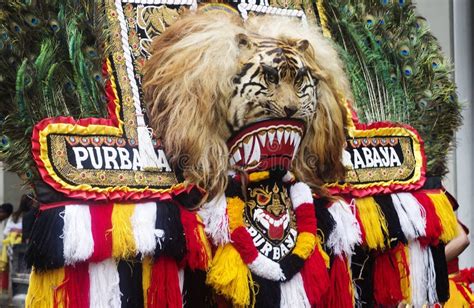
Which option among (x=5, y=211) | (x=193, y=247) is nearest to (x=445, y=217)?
(x=193, y=247)

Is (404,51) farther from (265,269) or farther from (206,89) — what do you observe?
(265,269)

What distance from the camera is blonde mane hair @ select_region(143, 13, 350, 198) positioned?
8.37 feet

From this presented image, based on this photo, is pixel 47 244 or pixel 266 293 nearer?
pixel 47 244

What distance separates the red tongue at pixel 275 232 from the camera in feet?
8.63

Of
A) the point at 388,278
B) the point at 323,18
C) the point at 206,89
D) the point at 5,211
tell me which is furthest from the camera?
the point at 5,211

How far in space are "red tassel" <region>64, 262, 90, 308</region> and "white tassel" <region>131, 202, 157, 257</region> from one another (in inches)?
7.2

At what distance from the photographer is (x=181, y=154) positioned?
2590 millimetres

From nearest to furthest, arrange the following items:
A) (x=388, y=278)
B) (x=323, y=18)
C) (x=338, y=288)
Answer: (x=338, y=288) → (x=388, y=278) → (x=323, y=18)

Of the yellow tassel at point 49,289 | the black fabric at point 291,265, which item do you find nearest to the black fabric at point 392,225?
the black fabric at point 291,265

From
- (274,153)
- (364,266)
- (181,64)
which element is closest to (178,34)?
(181,64)

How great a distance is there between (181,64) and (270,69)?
1.00 ft

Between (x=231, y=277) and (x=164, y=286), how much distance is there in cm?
22

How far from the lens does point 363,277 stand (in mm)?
3107

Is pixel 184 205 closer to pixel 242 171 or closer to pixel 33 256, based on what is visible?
pixel 242 171
